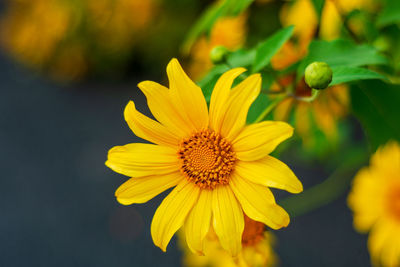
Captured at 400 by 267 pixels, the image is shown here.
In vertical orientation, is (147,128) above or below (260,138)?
above

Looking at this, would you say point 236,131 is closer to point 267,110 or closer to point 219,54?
point 267,110

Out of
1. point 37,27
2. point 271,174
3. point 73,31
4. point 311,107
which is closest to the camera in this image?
point 271,174

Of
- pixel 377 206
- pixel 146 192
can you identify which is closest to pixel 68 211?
pixel 377 206

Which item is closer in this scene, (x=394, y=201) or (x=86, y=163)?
(x=394, y=201)

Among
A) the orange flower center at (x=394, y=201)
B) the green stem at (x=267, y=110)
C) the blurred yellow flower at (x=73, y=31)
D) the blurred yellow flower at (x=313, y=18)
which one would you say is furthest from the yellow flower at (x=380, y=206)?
the blurred yellow flower at (x=73, y=31)

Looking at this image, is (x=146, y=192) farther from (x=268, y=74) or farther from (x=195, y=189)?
(x=268, y=74)

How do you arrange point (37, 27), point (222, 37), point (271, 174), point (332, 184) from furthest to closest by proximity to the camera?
point (37, 27)
point (332, 184)
point (222, 37)
point (271, 174)

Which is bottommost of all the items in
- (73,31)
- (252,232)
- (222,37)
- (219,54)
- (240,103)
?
(252,232)

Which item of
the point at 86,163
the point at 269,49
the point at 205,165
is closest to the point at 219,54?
the point at 269,49
